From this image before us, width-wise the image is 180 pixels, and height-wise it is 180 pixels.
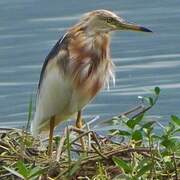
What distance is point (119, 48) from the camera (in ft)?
45.7

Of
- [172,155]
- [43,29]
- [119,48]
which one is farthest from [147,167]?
[43,29]

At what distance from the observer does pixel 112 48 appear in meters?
13.8

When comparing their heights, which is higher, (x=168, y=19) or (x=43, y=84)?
(x=168, y=19)

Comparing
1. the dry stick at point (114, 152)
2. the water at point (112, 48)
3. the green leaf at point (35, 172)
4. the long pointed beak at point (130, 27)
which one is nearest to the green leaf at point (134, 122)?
the dry stick at point (114, 152)

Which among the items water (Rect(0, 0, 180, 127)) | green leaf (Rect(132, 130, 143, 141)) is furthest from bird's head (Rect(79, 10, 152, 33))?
water (Rect(0, 0, 180, 127))

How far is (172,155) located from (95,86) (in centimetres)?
164

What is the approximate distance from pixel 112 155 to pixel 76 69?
1325 millimetres

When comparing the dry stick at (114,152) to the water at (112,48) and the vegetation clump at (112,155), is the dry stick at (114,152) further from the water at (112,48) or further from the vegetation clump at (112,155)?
the water at (112,48)

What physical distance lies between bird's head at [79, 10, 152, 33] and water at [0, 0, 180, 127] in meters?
2.07

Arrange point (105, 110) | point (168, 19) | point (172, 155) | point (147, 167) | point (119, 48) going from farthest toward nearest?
1. point (168, 19)
2. point (119, 48)
3. point (105, 110)
4. point (172, 155)
5. point (147, 167)

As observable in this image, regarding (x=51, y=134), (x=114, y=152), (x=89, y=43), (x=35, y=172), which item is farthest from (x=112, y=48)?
(x=35, y=172)

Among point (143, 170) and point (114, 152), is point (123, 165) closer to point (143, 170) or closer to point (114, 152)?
point (143, 170)

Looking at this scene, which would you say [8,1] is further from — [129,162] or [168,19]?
[129,162]

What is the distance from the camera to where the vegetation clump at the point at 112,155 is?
6934mm
